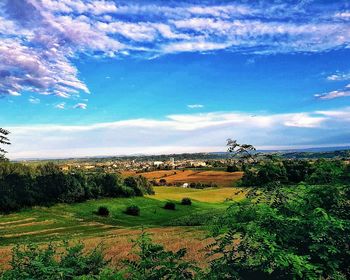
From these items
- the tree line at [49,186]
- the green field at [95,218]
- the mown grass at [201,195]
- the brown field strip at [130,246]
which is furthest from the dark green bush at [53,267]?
the mown grass at [201,195]

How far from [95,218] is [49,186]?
589 inches

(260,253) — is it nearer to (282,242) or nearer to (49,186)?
(282,242)

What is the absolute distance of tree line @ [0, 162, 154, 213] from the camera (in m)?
87.7

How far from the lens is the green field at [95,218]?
67.1 metres

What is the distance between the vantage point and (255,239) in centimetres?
628

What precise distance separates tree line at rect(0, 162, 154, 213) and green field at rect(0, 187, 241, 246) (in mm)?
2342

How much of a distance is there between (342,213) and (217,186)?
128 meters

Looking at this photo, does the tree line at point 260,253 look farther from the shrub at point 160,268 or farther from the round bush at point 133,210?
the round bush at point 133,210

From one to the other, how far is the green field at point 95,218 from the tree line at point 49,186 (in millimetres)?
2342

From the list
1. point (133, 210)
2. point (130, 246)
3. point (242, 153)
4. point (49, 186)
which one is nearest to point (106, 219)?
point (133, 210)

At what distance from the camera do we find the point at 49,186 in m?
93.2

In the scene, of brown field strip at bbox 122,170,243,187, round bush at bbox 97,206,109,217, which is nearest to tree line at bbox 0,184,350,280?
round bush at bbox 97,206,109,217

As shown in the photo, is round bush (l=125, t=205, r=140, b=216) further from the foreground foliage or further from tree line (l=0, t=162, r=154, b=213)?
the foreground foliage

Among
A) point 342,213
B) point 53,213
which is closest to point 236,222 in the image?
point 342,213
